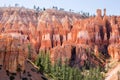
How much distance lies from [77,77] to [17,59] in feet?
123

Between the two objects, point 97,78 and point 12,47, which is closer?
point 12,47

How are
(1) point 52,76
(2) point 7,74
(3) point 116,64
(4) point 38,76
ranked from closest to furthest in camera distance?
(2) point 7,74 < (4) point 38,76 < (1) point 52,76 < (3) point 116,64

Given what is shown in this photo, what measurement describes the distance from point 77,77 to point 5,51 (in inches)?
1594

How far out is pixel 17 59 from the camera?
10238 centimetres

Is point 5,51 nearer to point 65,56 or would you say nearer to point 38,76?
point 38,76

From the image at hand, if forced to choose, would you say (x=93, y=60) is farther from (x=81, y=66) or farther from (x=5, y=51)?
(x=5, y=51)

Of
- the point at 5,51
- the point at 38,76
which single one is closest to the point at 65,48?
the point at 38,76

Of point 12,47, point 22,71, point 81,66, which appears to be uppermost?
point 12,47

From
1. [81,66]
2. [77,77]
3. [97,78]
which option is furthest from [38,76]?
[81,66]

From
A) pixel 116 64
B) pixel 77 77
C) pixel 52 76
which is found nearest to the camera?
pixel 52 76

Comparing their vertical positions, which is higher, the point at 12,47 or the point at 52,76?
the point at 12,47

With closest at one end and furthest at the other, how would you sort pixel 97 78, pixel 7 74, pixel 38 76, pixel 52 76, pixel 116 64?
pixel 7 74
pixel 38 76
pixel 52 76
pixel 97 78
pixel 116 64

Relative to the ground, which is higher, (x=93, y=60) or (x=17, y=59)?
(x=17, y=59)

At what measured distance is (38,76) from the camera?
112750mm
